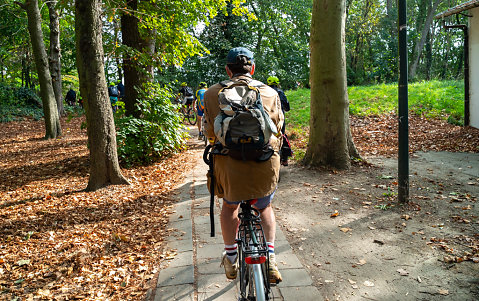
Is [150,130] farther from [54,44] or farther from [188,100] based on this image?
[54,44]

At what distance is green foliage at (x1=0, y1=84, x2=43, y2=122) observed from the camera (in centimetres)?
2350

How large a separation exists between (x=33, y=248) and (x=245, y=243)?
10.4 ft

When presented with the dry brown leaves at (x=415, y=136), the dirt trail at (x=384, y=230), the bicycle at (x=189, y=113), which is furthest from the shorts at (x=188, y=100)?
the dirt trail at (x=384, y=230)

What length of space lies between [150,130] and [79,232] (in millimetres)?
4561

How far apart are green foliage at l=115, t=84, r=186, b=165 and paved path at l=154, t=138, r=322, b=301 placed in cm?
386

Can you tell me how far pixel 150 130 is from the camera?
371 inches

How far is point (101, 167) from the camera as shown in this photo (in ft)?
23.4

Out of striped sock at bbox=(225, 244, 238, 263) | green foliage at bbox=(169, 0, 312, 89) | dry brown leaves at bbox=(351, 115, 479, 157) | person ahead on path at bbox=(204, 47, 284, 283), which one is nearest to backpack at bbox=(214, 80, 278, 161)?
person ahead on path at bbox=(204, 47, 284, 283)

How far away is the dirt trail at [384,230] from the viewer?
11.6ft

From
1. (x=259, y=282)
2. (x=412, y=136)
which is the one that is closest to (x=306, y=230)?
(x=259, y=282)

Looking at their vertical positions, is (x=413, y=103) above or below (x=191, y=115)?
above

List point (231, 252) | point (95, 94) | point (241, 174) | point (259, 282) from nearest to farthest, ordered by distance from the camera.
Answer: point (259, 282), point (241, 174), point (231, 252), point (95, 94)

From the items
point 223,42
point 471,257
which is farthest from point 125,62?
point 223,42

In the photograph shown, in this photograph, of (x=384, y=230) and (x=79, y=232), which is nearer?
(x=384, y=230)
